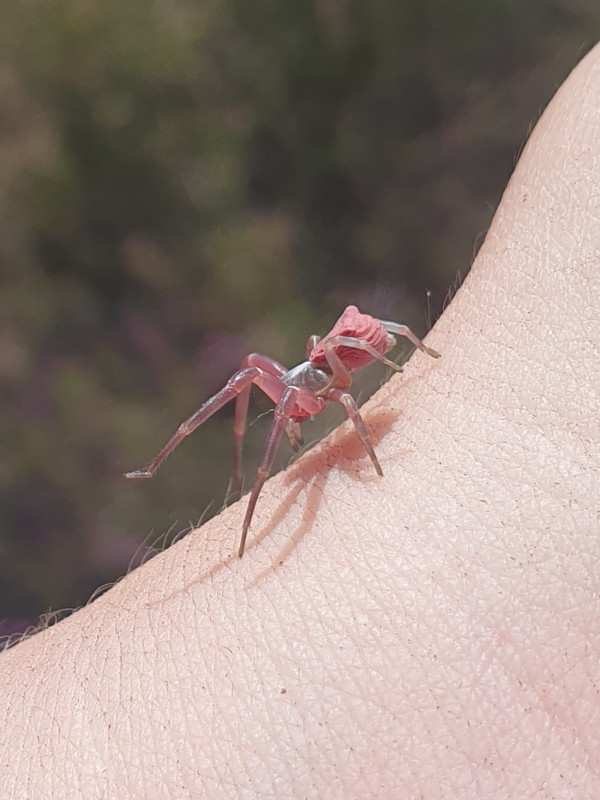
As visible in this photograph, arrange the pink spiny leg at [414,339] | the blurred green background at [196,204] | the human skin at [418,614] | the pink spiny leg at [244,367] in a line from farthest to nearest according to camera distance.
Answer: the blurred green background at [196,204] < the pink spiny leg at [244,367] < the pink spiny leg at [414,339] < the human skin at [418,614]

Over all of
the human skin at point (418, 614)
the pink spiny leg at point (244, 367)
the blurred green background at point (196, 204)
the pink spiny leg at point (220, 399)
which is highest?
the blurred green background at point (196, 204)

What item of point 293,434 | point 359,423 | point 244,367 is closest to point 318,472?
point 359,423

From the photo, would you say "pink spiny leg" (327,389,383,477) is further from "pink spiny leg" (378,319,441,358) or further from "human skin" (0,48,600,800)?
"pink spiny leg" (378,319,441,358)

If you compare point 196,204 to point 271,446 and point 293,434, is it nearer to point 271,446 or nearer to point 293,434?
point 293,434

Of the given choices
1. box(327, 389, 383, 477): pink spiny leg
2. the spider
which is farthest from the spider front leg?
box(327, 389, 383, 477): pink spiny leg

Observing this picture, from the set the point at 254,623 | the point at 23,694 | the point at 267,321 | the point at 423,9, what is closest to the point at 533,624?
the point at 254,623

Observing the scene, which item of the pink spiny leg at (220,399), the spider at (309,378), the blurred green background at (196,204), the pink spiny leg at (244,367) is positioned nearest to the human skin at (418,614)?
the spider at (309,378)

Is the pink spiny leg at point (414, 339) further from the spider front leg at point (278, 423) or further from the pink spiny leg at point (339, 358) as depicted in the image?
the spider front leg at point (278, 423)

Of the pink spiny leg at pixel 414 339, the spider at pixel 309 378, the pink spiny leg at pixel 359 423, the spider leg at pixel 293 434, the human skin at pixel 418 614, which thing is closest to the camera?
the human skin at pixel 418 614
